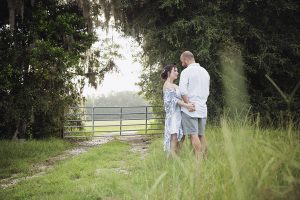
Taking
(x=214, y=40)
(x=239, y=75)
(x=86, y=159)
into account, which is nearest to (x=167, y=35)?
(x=214, y=40)

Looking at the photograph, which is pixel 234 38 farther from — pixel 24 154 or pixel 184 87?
pixel 24 154

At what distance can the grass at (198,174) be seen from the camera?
1802mm

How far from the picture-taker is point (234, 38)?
1201cm

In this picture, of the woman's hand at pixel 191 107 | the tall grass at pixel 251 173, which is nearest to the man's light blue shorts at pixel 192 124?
the woman's hand at pixel 191 107

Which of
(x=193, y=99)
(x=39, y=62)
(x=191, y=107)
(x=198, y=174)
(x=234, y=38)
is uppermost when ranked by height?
(x=234, y=38)

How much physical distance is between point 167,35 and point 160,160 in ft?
20.1

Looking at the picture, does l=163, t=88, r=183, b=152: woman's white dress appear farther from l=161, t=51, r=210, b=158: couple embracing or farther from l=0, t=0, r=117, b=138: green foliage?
l=0, t=0, r=117, b=138: green foliage

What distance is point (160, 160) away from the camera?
624 cm

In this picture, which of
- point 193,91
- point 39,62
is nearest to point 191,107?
point 193,91

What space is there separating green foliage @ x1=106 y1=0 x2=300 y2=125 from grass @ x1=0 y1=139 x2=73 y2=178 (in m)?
3.85

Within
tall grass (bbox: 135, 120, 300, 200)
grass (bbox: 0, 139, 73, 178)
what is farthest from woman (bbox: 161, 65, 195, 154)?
tall grass (bbox: 135, 120, 300, 200)

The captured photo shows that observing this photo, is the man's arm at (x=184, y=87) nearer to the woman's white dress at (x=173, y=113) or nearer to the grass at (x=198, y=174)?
the woman's white dress at (x=173, y=113)

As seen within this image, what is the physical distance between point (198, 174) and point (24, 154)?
879cm

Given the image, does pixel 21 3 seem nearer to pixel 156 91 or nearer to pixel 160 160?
pixel 156 91
